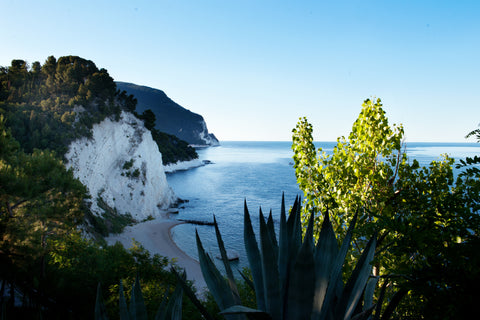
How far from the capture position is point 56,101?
2791 cm

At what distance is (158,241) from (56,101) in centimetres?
1898

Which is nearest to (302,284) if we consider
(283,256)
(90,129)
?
(283,256)

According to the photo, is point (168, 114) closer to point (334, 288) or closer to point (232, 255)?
point (232, 255)

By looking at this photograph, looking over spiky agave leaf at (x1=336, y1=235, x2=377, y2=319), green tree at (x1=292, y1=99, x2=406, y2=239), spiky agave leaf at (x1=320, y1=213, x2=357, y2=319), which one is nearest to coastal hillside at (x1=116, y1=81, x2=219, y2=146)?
green tree at (x1=292, y1=99, x2=406, y2=239)

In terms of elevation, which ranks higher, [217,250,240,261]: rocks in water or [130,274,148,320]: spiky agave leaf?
[130,274,148,320]: spiky agave leaf

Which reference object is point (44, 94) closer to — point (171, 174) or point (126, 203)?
point (126, 203)

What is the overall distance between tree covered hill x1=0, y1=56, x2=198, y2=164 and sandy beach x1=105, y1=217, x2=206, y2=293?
9951mm

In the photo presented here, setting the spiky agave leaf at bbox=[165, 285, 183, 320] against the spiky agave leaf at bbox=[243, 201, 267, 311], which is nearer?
the spiky agave leaf at bbox=[243, 201, 267, 311]

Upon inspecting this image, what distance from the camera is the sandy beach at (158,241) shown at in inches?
875

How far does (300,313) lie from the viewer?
63.4 inches

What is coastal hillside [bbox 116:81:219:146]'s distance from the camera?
162875mm

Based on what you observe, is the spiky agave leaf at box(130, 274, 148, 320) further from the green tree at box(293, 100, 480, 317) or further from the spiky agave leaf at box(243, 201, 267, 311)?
the green tree at box(293, 100, 480, 317)

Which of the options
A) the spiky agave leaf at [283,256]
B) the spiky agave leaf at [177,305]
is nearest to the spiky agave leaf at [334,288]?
the spiky agave leaf at [283,256]

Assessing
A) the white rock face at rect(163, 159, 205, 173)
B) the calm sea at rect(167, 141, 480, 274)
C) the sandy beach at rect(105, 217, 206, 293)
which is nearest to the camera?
the sandy beach at rect(105, 217, 206, 293)
